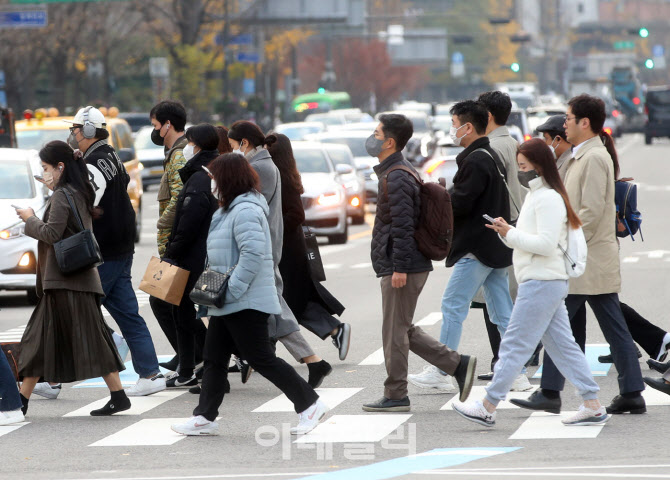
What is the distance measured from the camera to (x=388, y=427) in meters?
7.96

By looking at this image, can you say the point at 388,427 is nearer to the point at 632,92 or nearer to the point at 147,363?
the point at 147,363

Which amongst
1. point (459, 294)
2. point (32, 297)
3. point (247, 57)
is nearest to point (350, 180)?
point (32, 297)

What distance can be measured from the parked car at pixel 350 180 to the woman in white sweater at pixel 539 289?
51.1 ft

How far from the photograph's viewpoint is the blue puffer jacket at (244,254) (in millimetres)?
7617

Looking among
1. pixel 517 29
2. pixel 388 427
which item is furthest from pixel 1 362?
pixel 517 29

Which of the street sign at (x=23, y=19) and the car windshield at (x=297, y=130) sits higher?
the street sign at (x=23, y=19)

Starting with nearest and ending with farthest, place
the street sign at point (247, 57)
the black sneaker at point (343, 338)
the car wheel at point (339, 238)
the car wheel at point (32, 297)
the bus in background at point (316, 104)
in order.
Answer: the black sneaker at point (343, 338)
the car wheel at point (32, 297)
the car wheel at point (339, 238)
the street sign at point (247, 57)
the bus in background at point (316, 104)

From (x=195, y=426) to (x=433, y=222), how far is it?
180 centimetres

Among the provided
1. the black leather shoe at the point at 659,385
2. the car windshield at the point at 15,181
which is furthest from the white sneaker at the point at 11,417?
the car windshield at the point at 15,181

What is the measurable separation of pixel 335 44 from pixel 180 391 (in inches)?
3345

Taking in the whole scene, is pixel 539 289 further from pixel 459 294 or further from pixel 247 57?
pixel 247 57

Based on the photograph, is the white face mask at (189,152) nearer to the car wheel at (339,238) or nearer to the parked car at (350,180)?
the car wheel at (339,238)

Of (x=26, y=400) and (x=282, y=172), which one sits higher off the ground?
(x=282, y=172)

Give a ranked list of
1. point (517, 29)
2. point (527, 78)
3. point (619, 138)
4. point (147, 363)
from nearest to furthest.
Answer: point (147, 363) → point (619, 138) → point (517, 29) → point (527, 78)
